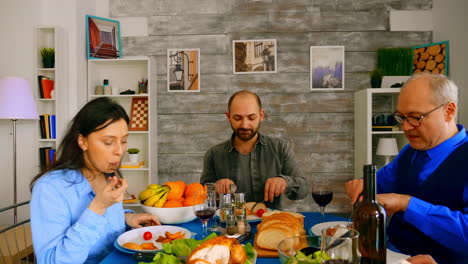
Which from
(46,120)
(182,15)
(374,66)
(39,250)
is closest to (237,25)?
(182,15)

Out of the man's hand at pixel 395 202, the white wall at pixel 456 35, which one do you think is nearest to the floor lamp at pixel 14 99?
the man's hand at pixel 395 202

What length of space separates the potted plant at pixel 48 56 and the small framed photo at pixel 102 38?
36 centimetres

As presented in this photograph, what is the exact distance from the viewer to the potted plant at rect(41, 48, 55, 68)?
3.58m

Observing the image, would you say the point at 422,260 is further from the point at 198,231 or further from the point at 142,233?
the point at 142,233

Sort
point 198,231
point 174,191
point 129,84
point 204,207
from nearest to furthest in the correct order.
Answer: point 204,207, point 198,231, point 174,191, point 129,84

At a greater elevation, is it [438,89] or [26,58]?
[26,58]

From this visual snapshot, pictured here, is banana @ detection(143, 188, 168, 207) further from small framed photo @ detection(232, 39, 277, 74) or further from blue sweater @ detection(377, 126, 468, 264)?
small framed photo @ detection(232, 39, 277, 74)

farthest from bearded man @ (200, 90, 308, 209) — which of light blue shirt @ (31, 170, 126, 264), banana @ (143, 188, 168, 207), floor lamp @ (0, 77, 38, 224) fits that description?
floor lamp @ (0, 77, 38, 224)

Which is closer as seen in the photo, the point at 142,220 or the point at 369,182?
the point at 369,182

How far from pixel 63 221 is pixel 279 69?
304 cm

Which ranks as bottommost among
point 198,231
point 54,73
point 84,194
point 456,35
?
point 198,231

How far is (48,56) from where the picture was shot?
11.8 feet

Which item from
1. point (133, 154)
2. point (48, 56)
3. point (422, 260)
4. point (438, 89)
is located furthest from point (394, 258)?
point (48, 56)

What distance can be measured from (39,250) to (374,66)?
3617 millimetres
